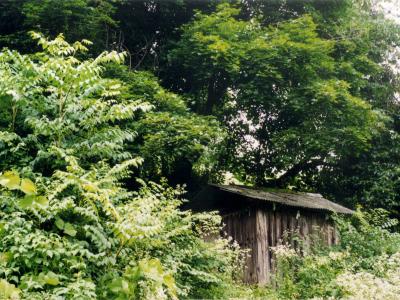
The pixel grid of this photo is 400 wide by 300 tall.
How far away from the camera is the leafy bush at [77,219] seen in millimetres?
6527

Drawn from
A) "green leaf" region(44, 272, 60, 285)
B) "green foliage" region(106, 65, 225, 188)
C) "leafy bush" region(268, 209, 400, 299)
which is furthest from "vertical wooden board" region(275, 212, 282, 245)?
"green leaf" region(44, 272, 60, 285)

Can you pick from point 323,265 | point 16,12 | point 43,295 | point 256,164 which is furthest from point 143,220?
point 256,164

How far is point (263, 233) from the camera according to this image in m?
13.3

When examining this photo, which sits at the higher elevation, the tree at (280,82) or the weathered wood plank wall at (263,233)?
the tree at (280,82)

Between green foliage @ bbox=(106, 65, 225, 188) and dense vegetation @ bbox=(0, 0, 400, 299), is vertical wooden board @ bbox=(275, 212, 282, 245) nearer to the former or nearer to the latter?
dense vegetation @ bbox=(0, 0, 400, 299)

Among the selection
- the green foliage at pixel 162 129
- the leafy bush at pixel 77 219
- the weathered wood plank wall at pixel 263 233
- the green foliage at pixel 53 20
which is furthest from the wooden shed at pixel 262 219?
the green foliage at pixel 53 20

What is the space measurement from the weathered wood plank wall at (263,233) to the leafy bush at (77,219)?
335 centimetres

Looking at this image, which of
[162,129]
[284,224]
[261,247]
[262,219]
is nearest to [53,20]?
[162,129]

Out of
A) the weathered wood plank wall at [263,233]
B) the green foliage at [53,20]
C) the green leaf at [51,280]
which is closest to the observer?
the green leaf at [51,280]

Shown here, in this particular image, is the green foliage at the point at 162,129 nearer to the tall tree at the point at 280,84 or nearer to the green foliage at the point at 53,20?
the green foliage at the point at 53,20

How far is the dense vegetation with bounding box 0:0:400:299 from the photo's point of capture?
7117 mm

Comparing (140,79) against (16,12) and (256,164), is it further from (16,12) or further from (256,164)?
(256,164)

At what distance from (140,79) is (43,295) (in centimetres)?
870

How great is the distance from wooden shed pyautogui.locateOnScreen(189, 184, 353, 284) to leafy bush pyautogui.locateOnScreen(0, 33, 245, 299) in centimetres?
338
